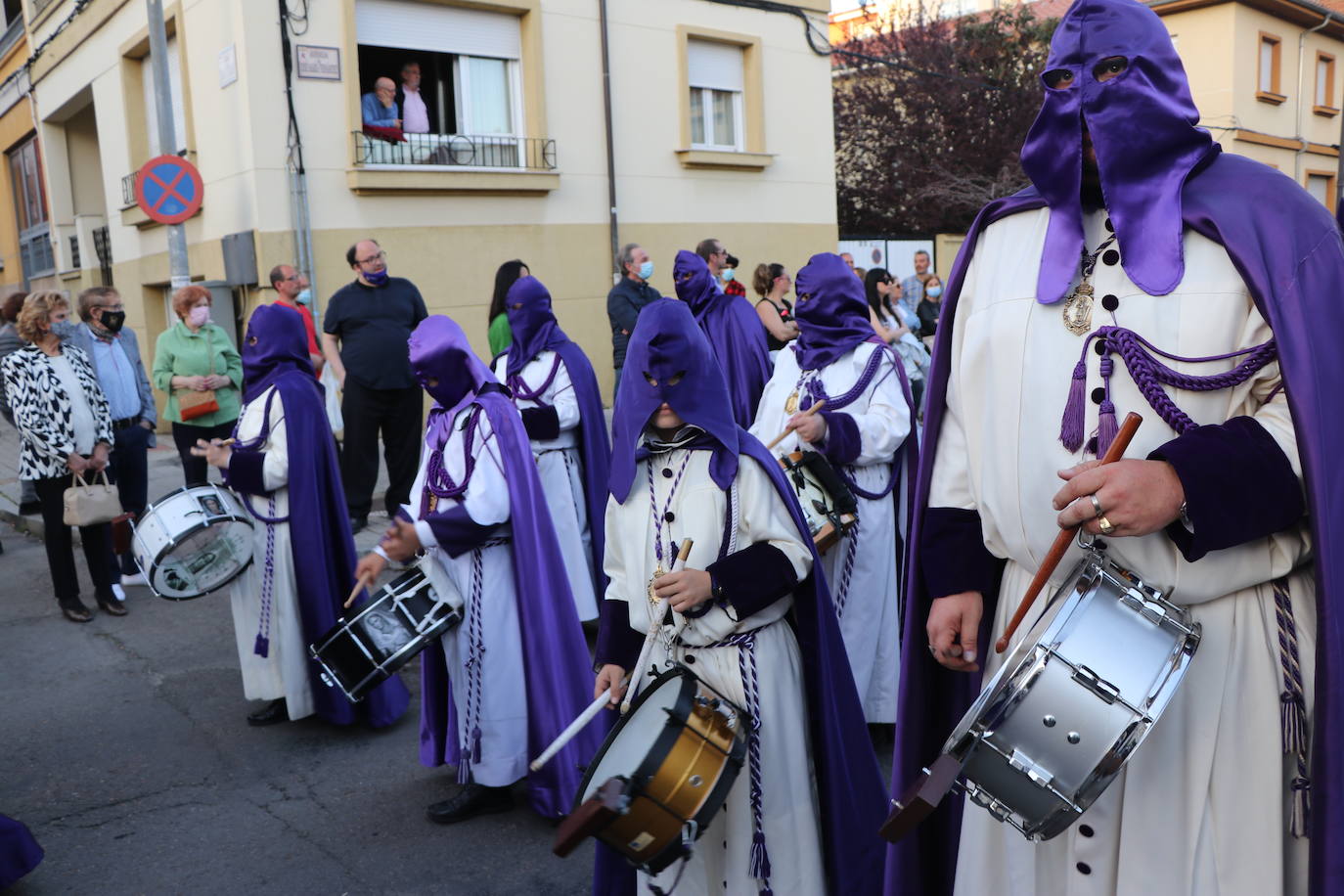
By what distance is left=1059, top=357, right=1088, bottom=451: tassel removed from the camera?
2.09 meters

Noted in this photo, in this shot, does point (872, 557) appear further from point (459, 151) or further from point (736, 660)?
point (459, 151)

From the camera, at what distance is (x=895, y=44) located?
24.3m

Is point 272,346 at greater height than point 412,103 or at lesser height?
lesser

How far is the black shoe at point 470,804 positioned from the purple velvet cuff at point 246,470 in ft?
5.44

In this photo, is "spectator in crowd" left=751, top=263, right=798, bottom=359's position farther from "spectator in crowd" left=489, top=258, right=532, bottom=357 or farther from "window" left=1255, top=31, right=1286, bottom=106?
"window" left=1255, top=31, right=1286, bottom=106

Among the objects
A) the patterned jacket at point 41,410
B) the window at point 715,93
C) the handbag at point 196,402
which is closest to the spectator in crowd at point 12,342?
the patterned jacket at point 41,410

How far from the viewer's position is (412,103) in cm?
1285

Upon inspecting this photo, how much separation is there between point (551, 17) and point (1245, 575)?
42.3 ft

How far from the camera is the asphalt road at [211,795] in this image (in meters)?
4.11

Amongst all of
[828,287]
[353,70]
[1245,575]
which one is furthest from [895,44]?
[1245,575]

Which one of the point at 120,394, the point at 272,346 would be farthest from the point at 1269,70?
the point at 272,346

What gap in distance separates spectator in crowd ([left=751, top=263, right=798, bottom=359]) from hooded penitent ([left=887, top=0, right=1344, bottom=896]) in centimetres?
719

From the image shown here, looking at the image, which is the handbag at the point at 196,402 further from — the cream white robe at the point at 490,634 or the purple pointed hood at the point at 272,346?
the cream white robe at the point at 490,634

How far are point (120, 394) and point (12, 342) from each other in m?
1.71
